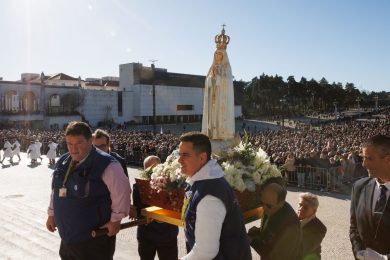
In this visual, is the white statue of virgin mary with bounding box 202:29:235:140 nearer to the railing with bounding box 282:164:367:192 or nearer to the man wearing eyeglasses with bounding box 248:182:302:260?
the man wearing eyeglasses with bounding box 248:182:302:260

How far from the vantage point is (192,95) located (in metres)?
79.0

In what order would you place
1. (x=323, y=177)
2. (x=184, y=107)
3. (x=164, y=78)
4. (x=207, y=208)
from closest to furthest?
(x=207, y=208)
(x=323, y=177)
(x=164, y=78)
(x=184, y=107)

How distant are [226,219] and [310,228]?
184cm

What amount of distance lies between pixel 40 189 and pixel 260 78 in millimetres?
81453

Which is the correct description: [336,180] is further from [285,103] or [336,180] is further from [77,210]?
[285,103]

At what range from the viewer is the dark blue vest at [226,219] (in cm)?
264

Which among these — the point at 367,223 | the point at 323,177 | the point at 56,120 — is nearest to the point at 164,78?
the point at 56,120

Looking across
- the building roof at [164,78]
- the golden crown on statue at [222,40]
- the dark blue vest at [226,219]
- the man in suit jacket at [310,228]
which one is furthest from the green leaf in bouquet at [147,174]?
the building roof at [164,78]

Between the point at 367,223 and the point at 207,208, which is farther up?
the point at 207,208

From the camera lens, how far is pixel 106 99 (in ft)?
209

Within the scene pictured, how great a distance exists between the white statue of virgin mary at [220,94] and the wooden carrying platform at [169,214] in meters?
3.18

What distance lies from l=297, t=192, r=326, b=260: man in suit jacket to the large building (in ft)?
162

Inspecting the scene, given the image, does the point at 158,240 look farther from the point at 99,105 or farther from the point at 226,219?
the point at 99,105

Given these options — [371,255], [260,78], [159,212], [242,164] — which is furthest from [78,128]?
[260,78]
